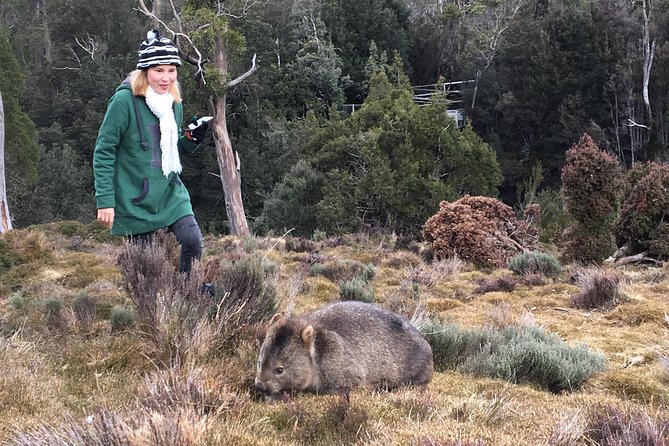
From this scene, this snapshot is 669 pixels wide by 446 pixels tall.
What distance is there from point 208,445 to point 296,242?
11814mm

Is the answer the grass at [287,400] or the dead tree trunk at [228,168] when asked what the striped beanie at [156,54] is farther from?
the dead tree trunk at [228,168]

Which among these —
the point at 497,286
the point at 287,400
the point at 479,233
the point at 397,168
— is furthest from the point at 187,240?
the point at 397,168

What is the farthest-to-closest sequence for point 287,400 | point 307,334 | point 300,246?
1. point 300,246
2. point 307,334
3. point 287,400

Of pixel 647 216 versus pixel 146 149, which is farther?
pixel 647 216

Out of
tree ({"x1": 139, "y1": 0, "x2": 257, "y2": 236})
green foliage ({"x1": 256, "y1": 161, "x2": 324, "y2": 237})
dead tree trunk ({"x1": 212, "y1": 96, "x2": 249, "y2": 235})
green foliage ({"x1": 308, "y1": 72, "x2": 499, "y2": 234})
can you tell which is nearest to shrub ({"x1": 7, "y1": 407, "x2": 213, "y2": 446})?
tree ({"x1": 139, "y1": 0, "x2": 257, "y2": 236})

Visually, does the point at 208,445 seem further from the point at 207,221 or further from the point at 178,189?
the point at 207,221

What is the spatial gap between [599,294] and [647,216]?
5.30 m

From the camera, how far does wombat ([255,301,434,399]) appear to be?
3.68m

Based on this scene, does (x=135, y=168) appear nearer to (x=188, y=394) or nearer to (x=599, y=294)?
(x=188, y=394)

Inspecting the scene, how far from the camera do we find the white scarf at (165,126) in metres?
5.03

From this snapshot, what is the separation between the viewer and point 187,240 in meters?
5.09

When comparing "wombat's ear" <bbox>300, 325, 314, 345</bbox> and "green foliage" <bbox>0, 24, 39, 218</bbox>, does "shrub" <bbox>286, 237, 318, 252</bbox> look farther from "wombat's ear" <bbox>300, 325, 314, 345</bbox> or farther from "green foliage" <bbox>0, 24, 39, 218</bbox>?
"green foliage" <bbox>0, 24, 39, 218</bbox>

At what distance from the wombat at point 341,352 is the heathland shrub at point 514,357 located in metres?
0.83

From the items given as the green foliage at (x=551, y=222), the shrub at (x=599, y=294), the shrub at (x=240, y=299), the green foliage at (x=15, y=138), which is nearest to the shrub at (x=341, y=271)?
the shrub at (x=599, y=294)
